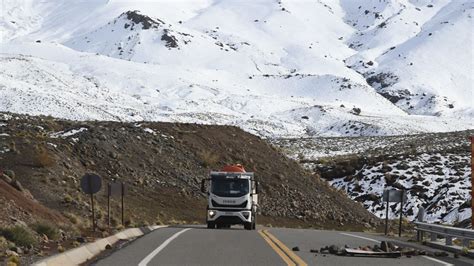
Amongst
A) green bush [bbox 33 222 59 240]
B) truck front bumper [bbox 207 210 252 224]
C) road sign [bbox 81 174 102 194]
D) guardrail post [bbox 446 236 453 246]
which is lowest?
truck front bumper [bbox 207 210 252 224]

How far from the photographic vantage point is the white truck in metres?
30.4

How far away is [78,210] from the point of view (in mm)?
34000

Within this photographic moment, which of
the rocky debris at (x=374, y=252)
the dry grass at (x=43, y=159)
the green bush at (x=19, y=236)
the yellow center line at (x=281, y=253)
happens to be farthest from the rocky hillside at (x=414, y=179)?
the green bush at (x=19, y=236)

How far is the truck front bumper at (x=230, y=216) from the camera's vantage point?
30.3 meters

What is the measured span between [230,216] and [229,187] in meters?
1.17

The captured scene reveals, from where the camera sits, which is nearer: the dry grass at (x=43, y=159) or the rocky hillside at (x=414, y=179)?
the dry grass at (x=43, y=159)

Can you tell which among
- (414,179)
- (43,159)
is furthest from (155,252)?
(414,179)

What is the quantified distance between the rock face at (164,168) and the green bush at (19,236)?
18.5 metres

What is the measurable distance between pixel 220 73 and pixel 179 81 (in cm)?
2917

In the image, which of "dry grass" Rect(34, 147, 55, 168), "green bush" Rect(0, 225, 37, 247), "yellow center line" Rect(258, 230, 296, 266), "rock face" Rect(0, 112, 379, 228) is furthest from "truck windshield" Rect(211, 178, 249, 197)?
"green bush" Rect(0, 225, 37, 247)

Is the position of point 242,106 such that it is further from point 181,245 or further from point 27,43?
point 181,245

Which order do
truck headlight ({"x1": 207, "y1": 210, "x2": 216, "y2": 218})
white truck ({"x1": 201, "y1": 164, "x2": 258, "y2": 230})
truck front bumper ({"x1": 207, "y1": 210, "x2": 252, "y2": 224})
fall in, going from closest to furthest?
truck front bumper ({"x1": 207, "y1": 210, "x2": 252, "y2": 224}) → white truck ({"x1": 201, "y1": 164, "x2": 258, "y2": 230}) → truck headlight ({"x1": 207, "y1": 210, "x2": 216, "y2": 218})

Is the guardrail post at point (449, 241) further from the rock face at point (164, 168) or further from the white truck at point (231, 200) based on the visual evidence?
the rock face at point (164, 168)

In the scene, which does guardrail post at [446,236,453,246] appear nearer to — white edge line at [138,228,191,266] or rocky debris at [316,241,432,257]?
rocky debris at [316,241,432,257]
